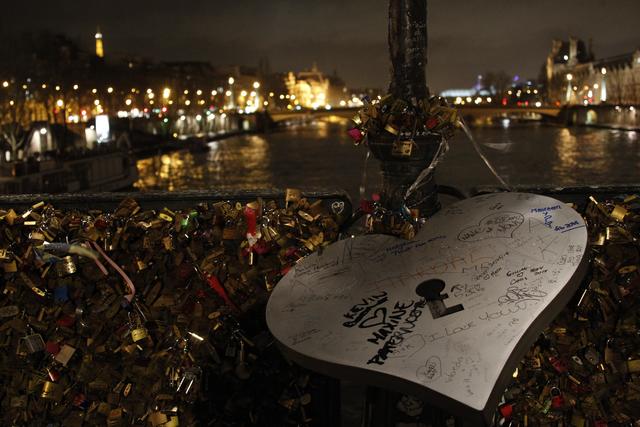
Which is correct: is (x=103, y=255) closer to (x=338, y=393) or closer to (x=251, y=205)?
(x=251, y=205)

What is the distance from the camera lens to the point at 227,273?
3723mm

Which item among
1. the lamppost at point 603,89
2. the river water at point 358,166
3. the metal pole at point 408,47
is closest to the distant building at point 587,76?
the lamppost at point 603,89

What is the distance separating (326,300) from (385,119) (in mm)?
1397

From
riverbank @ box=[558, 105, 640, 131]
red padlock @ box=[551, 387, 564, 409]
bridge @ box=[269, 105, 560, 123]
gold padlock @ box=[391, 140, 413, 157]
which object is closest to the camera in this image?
red padlock @ box=[551, 387, 564, 409]

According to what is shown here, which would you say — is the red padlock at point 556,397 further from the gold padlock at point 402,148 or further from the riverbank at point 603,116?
the riverbank at point 603,116

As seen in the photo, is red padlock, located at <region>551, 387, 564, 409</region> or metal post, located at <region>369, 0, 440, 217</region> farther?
metal post, located at <region>369, 0, 440, 217</region>

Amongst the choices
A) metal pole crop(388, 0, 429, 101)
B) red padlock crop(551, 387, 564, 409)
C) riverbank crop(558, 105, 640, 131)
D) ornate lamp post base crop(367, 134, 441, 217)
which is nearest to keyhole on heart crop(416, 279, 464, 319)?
ornate lamp post base crop(367, 134, 441, 217)

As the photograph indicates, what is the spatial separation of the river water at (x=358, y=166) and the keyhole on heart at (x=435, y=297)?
998 inches

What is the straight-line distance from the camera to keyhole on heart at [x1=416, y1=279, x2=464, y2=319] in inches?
94.8

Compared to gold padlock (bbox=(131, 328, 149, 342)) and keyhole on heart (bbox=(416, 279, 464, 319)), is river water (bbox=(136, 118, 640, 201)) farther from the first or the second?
keyhole on heart (bbox=(416, 279, 464, 319))

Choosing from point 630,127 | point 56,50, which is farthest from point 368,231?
point 630,127

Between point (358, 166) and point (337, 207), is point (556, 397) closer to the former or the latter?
point (337, 207)
